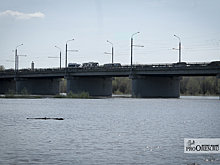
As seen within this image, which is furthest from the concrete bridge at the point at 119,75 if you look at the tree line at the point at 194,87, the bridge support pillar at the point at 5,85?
the tree line at the point at 194,87

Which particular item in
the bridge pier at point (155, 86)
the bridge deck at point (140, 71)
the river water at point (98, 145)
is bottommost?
the river water at point (98, 145)

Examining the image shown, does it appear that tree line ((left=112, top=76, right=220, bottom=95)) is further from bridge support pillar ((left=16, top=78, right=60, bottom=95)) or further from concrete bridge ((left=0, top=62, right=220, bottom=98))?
concrete bridge ((left=0, top=62, right=220, bottom=98))

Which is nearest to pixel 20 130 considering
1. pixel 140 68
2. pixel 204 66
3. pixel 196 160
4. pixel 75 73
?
pixel 196 160

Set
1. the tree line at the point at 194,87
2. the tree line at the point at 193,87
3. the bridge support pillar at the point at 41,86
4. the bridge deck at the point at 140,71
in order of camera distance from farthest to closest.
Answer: the tree line at the point at 193,87 → the tree line at the point at 194,87 → the bridge support pillar at the point at 41,86 → the bridge deck at the point at 140,71

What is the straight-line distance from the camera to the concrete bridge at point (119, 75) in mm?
79188

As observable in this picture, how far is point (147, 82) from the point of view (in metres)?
89.6

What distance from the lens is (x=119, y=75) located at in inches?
3664

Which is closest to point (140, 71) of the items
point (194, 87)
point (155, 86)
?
point (155, 86)

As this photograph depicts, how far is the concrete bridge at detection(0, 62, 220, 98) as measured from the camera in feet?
260

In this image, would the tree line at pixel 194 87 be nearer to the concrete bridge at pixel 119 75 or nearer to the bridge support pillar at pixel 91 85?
the bridge support pillar at pixel 91 85

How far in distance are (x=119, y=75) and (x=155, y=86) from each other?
927 centimetres

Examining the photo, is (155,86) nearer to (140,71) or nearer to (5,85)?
(140,71)

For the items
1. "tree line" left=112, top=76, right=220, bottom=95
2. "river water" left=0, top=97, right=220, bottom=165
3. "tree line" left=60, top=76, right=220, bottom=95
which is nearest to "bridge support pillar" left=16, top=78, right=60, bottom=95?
"tree line" left=60, top=76, right=220, bottom=95

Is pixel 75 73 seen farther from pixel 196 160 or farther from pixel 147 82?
pixel 196 160
